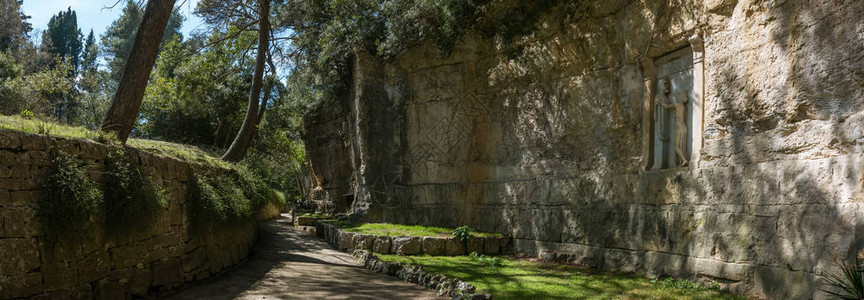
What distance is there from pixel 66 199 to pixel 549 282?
7214mm

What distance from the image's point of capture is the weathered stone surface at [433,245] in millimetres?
13227

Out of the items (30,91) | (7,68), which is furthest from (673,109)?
(7,68)

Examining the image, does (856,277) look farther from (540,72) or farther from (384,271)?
(540,72)

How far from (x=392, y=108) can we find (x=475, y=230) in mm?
4849

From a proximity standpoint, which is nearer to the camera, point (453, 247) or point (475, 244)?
point (453, 247)

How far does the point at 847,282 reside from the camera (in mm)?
6398

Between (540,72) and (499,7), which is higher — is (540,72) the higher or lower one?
the lower one

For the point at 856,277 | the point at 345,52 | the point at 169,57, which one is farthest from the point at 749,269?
the point at 169,57

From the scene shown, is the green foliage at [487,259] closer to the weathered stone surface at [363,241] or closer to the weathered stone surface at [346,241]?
the weathered stone surface at [363,241]

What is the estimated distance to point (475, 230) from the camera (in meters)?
15.3

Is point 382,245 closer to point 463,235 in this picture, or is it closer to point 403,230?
point 403,230

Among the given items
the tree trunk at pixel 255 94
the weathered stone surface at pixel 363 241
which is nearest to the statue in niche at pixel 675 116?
the weathered stone surface at pixel 363 241

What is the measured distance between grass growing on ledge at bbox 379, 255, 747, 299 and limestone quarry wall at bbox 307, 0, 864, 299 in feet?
1.77

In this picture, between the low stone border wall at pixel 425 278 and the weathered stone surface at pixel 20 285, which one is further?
the low stone border wall at pixel 425 278
